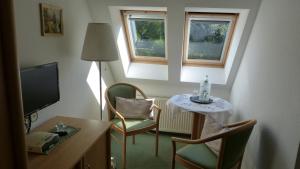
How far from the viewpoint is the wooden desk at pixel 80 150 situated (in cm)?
144

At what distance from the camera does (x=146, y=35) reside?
11.0 ft

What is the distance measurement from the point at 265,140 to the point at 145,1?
1864 mm

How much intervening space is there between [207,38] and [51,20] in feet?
6.75

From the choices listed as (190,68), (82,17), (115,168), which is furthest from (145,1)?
(115,168)

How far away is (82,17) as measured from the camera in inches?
105

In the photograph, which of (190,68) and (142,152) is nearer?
(142,152)

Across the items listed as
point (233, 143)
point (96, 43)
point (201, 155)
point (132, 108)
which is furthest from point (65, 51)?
point (233, 143)

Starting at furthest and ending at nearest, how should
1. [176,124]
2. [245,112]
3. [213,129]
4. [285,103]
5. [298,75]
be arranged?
[176,124], [245,112], [213,129], [285,103], [298,75]

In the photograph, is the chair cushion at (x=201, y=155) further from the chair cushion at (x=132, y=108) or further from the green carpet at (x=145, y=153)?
the chair cushion at (x=132, y=108)

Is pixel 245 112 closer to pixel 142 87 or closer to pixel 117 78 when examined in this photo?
pixel 142 87

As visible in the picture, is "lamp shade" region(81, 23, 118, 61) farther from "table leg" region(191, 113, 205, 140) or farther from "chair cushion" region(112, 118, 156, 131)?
"table leg" region(191, 113, 205, 140)

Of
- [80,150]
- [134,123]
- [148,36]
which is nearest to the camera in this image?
[80,150]

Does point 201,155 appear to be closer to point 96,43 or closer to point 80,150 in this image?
point 80,150

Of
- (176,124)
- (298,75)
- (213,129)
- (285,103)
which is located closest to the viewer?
(298,75)
